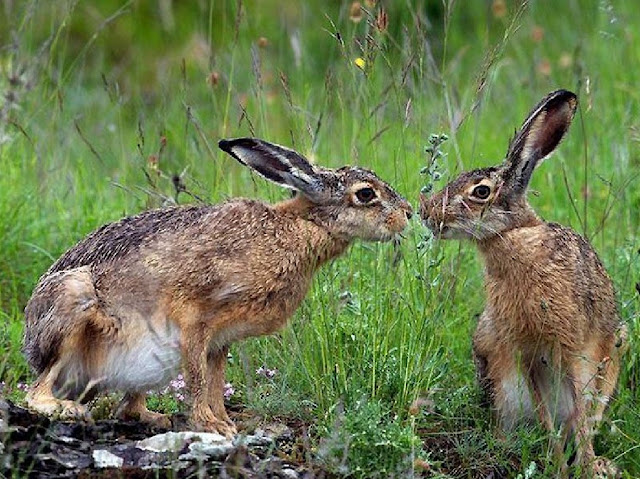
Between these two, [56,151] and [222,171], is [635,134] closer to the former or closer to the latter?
[222,171]

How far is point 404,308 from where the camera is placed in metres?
7.11

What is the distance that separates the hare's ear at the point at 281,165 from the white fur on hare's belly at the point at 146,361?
2.77ft

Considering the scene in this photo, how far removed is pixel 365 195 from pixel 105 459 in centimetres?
178

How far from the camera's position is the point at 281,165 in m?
6.89

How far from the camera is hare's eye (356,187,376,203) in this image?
22.8 ft

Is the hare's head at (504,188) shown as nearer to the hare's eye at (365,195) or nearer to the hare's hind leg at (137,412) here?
the hare's eye at (365,195)

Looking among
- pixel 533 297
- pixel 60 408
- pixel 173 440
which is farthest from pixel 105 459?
pixel 533 297

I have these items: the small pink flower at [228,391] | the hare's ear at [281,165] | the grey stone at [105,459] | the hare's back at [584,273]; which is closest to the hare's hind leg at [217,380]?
the small pink flower at [228,391]

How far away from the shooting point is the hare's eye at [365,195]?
22.8 ft

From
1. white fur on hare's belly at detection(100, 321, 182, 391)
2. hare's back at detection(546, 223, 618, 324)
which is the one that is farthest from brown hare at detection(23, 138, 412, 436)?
hare's back at detection(546, 223, 618, 324)

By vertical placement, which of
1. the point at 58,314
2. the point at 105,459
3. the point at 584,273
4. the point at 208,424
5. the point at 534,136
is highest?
the point at 534,136

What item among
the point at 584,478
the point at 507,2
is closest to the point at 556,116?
the point at 584,478

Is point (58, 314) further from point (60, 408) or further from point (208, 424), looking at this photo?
point (208, 424)

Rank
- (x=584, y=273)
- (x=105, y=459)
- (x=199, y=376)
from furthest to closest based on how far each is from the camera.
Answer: (x=584, y=273)
(x=199, y=376)
(x=105, y=459)
